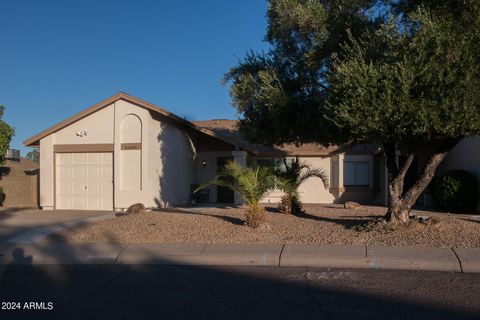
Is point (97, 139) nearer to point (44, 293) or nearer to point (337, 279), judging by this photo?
point (44, 293)

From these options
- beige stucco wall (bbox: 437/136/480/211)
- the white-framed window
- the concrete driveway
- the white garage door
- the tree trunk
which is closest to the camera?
the tree trunk

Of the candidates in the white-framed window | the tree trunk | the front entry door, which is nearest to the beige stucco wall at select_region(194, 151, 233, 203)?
the front entry door

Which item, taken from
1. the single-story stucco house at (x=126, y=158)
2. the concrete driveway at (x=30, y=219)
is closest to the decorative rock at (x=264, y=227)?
the concrete driveway at (x=30, y=219)

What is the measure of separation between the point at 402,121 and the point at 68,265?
6749mm

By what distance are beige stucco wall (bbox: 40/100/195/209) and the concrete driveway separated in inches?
A: 48.8

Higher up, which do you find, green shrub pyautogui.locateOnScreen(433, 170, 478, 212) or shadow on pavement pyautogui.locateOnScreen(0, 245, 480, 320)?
green shrub pyautogui.locateOnScreen(433, 170, 478, 212)

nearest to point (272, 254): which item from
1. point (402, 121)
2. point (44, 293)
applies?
point (402, 121)

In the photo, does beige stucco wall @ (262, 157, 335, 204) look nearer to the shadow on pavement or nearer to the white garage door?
the white garage door

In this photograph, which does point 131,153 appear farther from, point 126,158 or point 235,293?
point 235,293

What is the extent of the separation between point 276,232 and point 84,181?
999cm

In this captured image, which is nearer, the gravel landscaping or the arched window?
the gravel landscaping

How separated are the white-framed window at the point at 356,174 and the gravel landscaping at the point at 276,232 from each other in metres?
7.92

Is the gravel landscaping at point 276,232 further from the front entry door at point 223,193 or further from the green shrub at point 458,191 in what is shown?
the front entry door at point 223,193

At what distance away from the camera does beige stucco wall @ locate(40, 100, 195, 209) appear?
1766 centimetres
